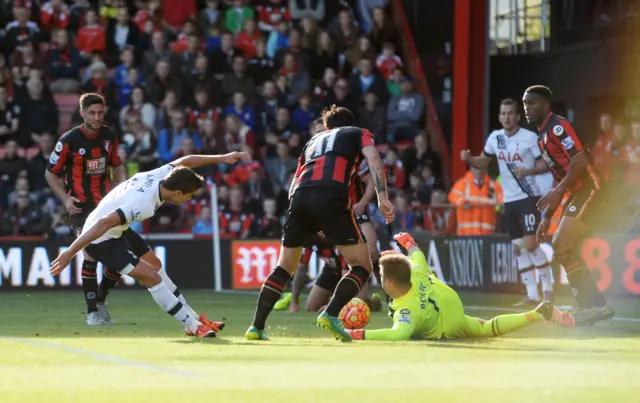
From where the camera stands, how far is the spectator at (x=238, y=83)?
23.6 meters

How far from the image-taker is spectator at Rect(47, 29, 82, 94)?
23.4 m

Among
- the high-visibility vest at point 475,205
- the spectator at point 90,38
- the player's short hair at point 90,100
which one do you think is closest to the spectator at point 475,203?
the high-visibility vest at point 475,205

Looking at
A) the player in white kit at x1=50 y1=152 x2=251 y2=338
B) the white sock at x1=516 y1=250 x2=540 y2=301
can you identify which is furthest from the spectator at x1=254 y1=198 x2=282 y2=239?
the player in white kit at x1=50 y1=152 x2=251 y2=338

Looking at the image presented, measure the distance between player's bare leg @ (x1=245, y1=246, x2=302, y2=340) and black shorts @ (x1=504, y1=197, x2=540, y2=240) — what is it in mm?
5716

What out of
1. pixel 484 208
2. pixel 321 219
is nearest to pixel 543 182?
pixel 484 208

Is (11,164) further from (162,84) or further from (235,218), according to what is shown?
(235,218)

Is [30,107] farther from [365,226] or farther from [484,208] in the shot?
[365,226]

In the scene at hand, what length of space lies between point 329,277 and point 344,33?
11.0m

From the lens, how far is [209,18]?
81.9ft

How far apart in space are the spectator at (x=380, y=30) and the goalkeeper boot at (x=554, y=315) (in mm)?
14031

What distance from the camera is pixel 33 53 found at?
23.2 meters

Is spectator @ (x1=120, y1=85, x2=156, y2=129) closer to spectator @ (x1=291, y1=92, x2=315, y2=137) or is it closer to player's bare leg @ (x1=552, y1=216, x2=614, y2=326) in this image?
spectator @ (x1=291, y1=92, x2=315, y2=137)

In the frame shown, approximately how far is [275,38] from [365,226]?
1047 centimetres

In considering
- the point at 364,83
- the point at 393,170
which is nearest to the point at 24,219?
the point at 393,170
